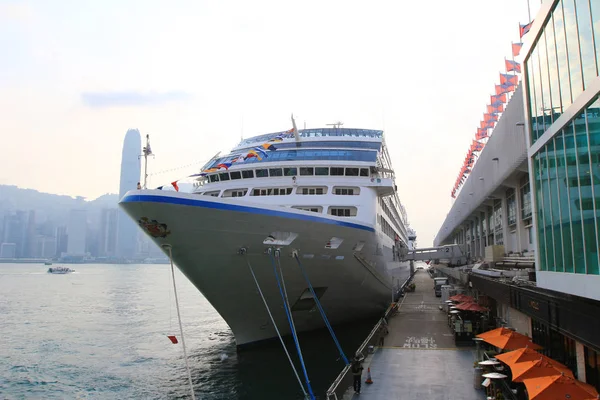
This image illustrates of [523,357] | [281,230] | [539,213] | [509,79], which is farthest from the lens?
[509,79]

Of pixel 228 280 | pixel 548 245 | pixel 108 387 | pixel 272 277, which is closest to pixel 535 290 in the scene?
pixel 548 245

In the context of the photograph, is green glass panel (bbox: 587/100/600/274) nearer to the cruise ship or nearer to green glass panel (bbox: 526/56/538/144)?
green glass panel (bbox: 526/56/538/144)

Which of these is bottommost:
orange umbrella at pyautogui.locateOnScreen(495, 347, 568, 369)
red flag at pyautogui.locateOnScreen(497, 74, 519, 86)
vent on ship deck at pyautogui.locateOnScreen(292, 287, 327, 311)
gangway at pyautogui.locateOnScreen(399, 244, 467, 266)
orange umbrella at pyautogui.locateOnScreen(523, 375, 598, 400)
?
orange umbrella at pyautogui.locateOnScreen(523, 375, 598, 400)

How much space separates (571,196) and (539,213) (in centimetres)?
221

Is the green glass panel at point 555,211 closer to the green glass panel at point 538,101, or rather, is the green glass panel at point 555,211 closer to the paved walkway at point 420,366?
the green glass panel at point 538,101

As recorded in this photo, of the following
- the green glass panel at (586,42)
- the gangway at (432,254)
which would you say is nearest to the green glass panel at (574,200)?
the green glass panel at (586,42)

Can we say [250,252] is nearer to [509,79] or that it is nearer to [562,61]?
[562,61]

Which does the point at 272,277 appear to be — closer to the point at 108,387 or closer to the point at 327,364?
the point at 327,364

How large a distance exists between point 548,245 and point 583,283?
219cm

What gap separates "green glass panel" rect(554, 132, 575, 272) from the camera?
8.38 meters

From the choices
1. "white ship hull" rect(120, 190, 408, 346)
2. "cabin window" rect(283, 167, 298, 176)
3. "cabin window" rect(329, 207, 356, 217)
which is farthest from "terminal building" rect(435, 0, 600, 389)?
"cabin window" rect(283, 167, 298, 176)

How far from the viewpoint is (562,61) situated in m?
8.71

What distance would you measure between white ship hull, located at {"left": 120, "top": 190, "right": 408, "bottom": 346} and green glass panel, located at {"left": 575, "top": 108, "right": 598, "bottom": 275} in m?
9.20

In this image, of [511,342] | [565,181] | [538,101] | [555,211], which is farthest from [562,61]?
[511,342]
